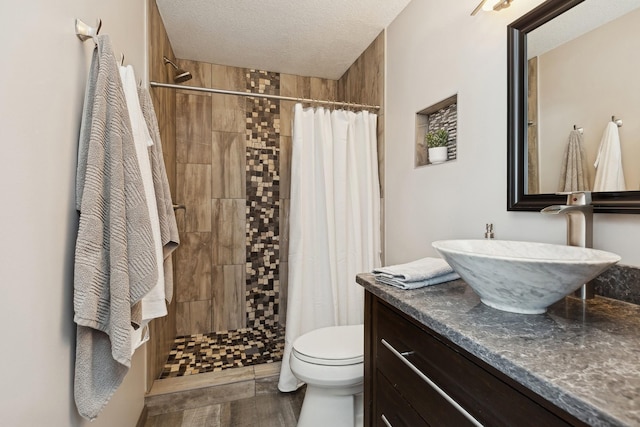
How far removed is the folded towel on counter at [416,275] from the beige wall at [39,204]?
3.22 feet

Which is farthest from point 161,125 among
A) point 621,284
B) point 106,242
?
point 621,284

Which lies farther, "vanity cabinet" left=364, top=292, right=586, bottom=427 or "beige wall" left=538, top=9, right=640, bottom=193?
"beige wall" left=538, top=9, right=640, bottom=193

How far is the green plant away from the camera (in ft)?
5.24

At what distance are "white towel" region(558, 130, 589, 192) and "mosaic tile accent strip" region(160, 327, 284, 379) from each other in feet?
6.59

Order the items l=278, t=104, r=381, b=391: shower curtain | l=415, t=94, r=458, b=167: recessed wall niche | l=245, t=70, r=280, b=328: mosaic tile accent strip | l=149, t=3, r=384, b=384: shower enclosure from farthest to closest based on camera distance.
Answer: l=245, t=70, r=280, b=328: mosaic tile accent strip
l=149, t=3, r=384, b=384: shower enclosure
l=278, t=104, r=381, b=391: shower curtain
l=415, t=94, r=458, b=167: recessed wall niche

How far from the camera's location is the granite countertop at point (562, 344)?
440 millimetres

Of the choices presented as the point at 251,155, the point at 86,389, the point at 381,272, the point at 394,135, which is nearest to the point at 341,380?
the point at 381,272

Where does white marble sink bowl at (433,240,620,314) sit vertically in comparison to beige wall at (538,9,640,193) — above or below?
below

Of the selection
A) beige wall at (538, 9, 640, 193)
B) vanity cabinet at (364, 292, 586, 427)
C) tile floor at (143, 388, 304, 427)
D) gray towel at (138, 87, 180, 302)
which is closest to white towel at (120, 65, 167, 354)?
gray towel at (138, 87, 180, 302)

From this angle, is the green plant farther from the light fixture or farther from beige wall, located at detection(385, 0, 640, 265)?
the light fixture

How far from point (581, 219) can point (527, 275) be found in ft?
1.32

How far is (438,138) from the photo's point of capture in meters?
1.62

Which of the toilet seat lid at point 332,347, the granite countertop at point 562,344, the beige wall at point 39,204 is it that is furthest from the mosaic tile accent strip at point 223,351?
the granite countertop at point 562,344

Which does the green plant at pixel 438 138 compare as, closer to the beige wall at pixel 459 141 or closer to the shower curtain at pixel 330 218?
the beige wall at pixel 459 141
